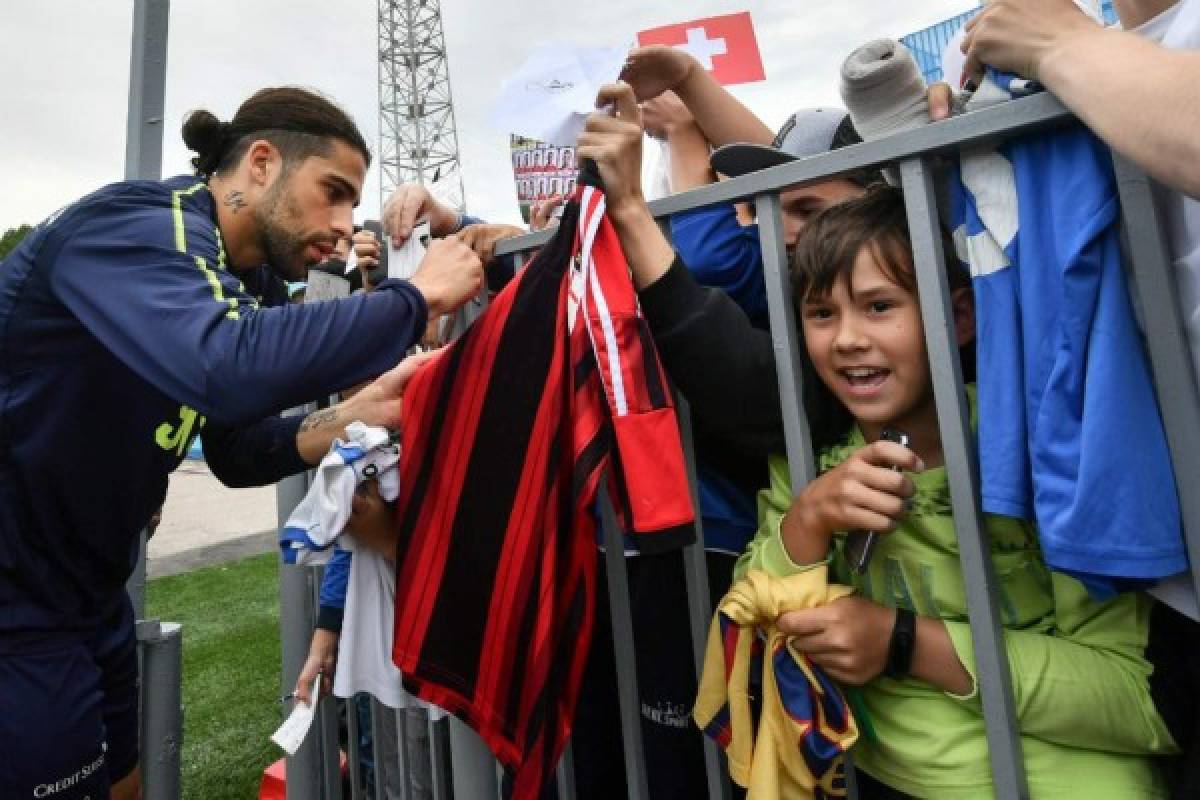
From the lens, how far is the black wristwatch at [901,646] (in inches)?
47.2

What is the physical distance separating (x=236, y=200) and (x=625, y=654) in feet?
5.50

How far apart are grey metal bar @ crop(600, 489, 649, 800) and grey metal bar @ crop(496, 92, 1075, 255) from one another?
2.06 feet

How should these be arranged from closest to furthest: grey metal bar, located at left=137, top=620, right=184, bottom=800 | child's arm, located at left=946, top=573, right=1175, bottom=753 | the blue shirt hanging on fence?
the blue shirt hanging on fence → child's arm, located at left=946, top=573, right=1175, bottom=753 → grey metal bar, located at left=137, top=620, right=184, bottom=800

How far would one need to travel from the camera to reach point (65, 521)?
189 centimetres

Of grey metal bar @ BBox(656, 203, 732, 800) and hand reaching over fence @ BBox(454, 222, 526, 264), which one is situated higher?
hand reaching over fence @ BBox(454, 222, 526, 264)

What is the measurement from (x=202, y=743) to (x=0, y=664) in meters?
2.78

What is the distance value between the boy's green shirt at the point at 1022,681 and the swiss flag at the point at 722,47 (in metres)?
1.20

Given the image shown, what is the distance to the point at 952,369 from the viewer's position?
1174 millimetres

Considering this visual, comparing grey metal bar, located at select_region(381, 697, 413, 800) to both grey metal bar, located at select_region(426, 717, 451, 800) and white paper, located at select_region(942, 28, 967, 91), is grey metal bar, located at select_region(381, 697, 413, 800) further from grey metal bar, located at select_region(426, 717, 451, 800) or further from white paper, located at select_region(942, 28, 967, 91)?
white paper, located at select_region(942, 28, 967, 91)

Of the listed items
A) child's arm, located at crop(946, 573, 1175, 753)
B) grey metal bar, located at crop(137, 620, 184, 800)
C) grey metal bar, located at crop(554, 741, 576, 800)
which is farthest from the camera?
grey metal bar, located at crop(137, 620, 184, 800)

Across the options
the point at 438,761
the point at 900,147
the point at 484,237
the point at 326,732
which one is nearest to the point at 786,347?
the point at 900,147

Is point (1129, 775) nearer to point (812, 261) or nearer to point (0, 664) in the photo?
point (812, 261)

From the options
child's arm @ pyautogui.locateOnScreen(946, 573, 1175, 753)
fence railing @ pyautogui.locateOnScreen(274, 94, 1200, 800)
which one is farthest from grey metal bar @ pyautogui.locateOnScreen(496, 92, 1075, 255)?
child's arm @ pyautogui.locateOnScreen(946, 573, 1175, 753)

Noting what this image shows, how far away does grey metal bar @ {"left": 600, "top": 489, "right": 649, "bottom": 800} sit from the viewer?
158cm
